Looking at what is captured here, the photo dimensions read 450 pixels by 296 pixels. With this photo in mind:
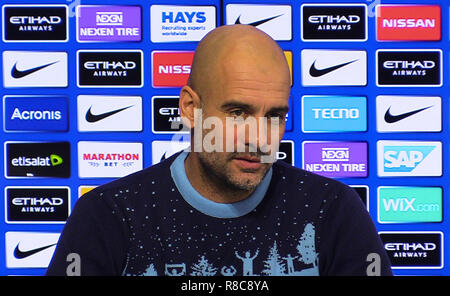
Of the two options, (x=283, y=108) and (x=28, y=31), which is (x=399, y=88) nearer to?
(x=283, y=108)

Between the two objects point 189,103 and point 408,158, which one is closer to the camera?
point 189,103

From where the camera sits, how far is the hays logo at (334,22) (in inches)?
55.2

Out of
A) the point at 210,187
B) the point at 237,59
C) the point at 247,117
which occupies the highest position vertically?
the point at 237,59

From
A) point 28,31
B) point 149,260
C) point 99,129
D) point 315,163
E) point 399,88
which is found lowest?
point 149,260

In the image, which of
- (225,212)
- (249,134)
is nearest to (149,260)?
(225,212)

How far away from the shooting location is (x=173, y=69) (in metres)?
1.40

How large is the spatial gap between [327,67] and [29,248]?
1063 millimetres

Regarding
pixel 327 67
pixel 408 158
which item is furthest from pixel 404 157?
pixel 327 67

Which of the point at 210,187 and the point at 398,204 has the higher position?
the point at 210,187

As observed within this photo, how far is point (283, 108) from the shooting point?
0.83 m

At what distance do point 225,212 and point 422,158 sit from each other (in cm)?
83

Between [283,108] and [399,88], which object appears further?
[399,88]

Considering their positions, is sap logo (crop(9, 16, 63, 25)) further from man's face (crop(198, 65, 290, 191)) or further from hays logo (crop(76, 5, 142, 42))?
man's face (crop(198, 65, 290, 191))

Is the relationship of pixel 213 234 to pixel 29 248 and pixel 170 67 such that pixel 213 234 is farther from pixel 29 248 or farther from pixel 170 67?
pixel 29 248
